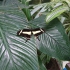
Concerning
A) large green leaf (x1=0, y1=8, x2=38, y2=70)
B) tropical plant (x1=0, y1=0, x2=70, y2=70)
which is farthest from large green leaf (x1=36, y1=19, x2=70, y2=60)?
large green leaf (x1=0, y1=8, x2=38, y2=70)

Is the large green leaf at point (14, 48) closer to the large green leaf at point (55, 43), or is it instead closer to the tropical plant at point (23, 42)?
the tropical plant at point (23, 42)

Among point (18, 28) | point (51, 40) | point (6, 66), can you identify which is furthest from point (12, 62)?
point (51, 40)

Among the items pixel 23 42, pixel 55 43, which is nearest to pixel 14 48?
pixel 23 42

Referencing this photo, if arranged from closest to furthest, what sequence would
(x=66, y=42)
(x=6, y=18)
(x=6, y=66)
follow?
1. (x=6, y=66)
2. (x=6, y=18)
3. (x=66, y=42)

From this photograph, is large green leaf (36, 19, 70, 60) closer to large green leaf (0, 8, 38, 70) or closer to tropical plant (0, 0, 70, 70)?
tropical plant (0, 0, 70, 70)

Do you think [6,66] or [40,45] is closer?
[6,66]

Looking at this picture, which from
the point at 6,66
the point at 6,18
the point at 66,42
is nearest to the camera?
the point at 6,66

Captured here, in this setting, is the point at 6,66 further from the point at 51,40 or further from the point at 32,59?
the point at 51,40

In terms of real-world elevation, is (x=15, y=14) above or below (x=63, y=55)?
above
